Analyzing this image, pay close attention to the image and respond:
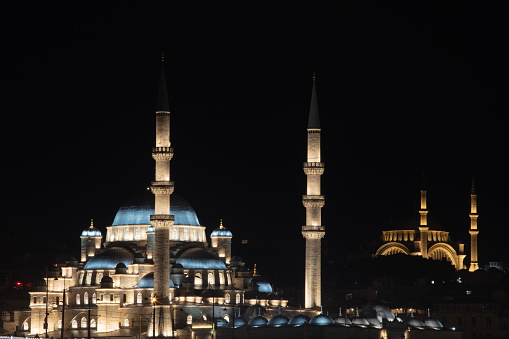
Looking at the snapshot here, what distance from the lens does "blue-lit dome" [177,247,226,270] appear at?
2677 inches

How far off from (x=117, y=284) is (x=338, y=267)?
29523mm

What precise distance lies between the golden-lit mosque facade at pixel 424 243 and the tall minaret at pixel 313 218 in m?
30.8

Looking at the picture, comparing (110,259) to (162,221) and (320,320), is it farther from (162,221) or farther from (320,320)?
(320,320)

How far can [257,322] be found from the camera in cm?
6122

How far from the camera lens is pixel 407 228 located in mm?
99312

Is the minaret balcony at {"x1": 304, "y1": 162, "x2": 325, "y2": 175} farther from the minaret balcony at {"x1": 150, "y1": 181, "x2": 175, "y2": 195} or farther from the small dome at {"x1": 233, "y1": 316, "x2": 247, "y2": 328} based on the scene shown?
the small dome at {"x1": 233, "y1": 316, "x2": 247, "y2": 328}

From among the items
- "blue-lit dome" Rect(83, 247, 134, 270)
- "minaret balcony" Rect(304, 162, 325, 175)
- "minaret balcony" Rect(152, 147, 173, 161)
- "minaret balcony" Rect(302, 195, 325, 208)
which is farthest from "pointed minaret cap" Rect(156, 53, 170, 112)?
"blue-lit dome" Rect(83, 247, 134, 270)

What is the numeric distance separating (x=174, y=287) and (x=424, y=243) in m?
36.1

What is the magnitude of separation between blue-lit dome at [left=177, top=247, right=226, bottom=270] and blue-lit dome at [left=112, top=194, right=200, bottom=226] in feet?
9.17

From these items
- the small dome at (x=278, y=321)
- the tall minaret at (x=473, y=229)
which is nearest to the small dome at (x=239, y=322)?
the small dome at (x=278, y=321)

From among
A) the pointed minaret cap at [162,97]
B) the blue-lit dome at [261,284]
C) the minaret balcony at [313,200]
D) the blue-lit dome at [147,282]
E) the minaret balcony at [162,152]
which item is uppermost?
the pointed minaret cap at [162,97]

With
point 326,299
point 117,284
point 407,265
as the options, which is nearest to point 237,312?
point 117,284

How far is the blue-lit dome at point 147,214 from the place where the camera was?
233 ft

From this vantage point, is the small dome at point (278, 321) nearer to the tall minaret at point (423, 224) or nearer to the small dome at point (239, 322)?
the small dome at point (239, 322)
